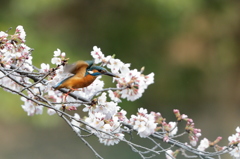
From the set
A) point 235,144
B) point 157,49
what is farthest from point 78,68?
point 157,49

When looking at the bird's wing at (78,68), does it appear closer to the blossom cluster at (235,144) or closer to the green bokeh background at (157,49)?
the blossom cluster at (235,144)

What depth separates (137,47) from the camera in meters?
8.93

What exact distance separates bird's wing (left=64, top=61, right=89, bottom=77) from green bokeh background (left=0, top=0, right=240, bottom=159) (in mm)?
5387

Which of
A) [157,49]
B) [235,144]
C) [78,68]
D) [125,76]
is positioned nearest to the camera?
[78,68]

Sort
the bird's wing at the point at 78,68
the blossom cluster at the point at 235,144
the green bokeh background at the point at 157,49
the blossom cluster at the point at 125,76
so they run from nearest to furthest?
the bird's wing at the point at 78,68, the blossom cluster at the point at 125,76, the blossom cluster at the point at 235,144, the green bokeh background at the point at 157,49

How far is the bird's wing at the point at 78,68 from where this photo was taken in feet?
5.10

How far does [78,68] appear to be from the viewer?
160 centimetres

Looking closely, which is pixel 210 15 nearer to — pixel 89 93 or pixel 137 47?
pixel 137 47

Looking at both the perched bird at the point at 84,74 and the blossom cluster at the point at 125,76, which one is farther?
the blossom cluster at the point at 125,76

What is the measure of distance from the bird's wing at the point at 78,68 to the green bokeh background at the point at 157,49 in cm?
539

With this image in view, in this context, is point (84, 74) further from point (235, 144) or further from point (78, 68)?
point (235, 144)

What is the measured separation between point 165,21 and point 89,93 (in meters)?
6.60

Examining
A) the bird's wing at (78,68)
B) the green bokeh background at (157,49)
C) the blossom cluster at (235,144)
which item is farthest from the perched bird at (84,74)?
the green bokeh background at (157,49)

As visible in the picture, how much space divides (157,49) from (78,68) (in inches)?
302
